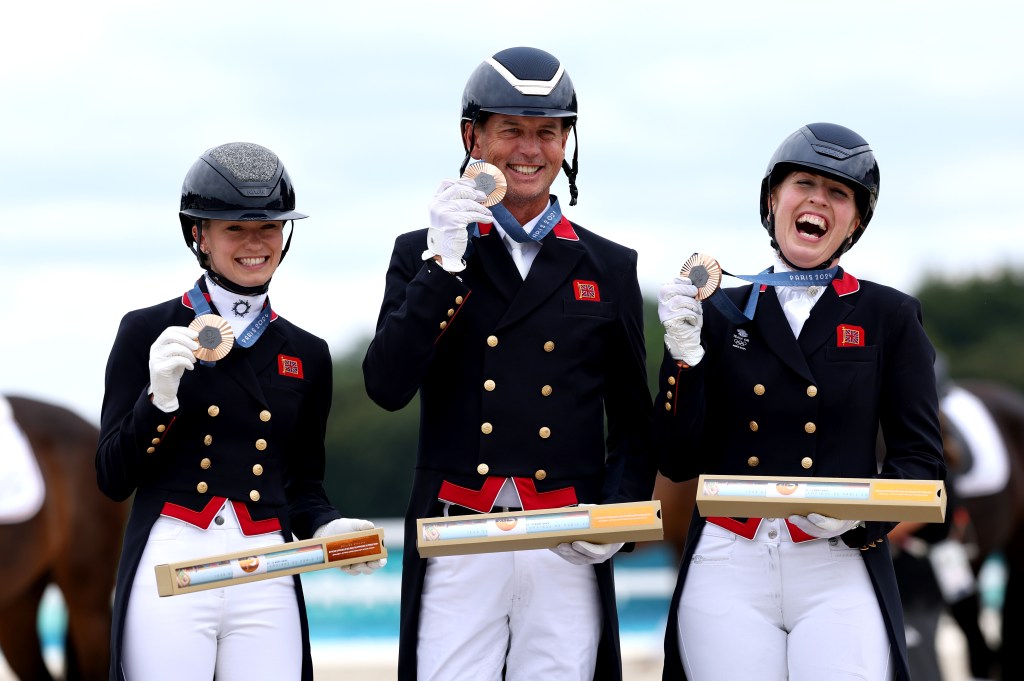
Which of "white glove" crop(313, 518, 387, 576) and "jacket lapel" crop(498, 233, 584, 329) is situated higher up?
"jacket lapel" crop(498, 233, 584, 329)

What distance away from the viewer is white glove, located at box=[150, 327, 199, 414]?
4383 mm

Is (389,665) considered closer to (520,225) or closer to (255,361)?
(255,361)

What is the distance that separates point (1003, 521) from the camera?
1186cm

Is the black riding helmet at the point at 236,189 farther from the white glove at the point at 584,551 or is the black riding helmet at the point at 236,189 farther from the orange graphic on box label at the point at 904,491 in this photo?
the orange graphic on box label at the point at 904,491

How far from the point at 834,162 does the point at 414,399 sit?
31312 mm

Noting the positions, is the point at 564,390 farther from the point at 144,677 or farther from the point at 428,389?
the point at 144,677

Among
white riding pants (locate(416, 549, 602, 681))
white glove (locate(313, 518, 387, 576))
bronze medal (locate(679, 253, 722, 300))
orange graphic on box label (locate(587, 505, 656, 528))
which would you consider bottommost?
white riding pants (locate(416, 549, 602, 681))

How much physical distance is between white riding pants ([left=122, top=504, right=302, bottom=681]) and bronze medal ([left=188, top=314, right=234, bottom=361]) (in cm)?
51

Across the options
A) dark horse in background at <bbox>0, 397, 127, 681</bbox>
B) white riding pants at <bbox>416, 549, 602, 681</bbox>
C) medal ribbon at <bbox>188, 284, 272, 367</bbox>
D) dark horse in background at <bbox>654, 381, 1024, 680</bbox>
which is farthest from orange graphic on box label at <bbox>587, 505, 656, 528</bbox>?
dark horse in background at <bbox>654, 381, 1024, 680</bbox>

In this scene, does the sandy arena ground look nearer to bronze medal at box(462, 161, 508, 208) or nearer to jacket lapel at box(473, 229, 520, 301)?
jacket lapel at box(473, 229, 520, 301)

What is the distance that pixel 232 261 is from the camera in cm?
477

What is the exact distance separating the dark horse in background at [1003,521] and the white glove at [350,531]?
6.44m

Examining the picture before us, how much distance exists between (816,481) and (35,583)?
691 centimetres

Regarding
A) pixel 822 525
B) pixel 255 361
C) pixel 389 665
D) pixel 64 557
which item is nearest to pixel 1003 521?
pixel 389 665
